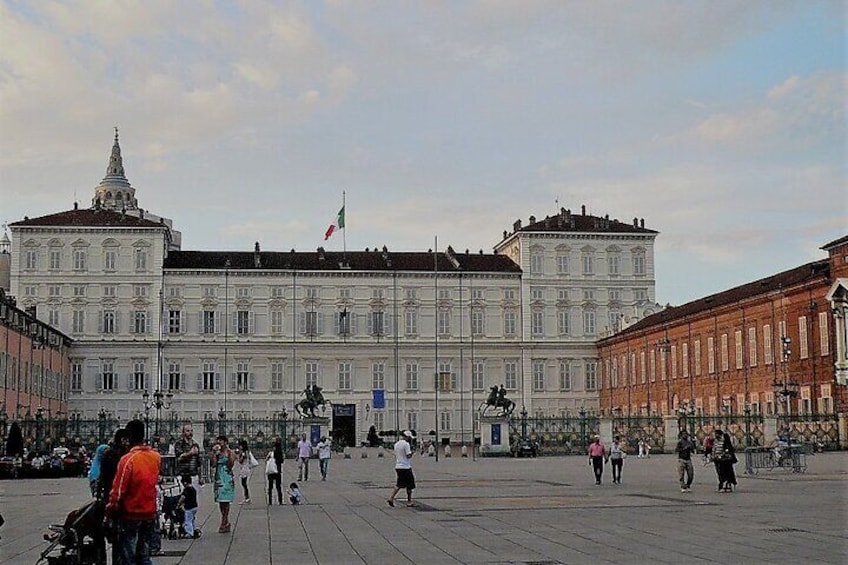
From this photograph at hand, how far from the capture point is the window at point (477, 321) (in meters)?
92.4

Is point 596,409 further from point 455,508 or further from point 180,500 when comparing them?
point 180,500

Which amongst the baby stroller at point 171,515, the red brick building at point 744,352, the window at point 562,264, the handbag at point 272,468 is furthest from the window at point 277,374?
the baby stroller at point 171,515

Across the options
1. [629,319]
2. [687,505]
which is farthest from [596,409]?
[687,505]

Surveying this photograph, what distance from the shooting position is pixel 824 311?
59.7 meters

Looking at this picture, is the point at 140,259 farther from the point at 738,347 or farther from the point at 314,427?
the point at 738,347

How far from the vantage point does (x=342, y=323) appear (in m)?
91.2

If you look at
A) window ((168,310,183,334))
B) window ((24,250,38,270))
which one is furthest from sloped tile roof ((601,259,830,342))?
window ((24,250,38,270))

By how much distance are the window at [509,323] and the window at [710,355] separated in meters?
21.1

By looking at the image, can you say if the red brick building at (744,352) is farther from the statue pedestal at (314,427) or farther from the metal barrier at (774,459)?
the statue pedestal at (314,427)

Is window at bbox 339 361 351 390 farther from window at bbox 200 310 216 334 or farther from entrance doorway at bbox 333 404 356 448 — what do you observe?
window at bbox 200 310 216 334

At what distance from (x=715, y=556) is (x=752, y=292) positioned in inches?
2187

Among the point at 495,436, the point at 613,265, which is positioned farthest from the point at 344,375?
the point at 495,436

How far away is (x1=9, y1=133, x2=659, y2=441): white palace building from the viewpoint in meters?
89.1

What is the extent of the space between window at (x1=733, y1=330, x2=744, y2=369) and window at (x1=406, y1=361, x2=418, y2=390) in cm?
2856
